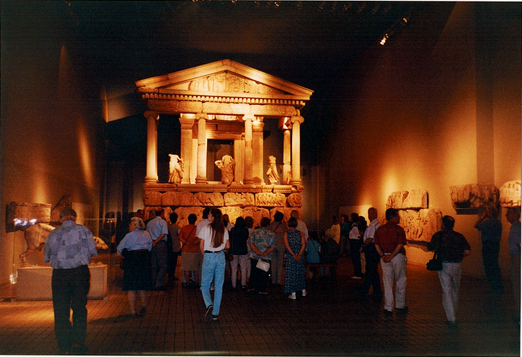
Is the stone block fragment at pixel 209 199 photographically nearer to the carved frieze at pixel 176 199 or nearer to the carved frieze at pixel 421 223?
the carved frieze at pixel 176 199

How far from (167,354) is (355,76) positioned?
20845 millimetres

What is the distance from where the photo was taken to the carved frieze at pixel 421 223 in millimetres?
15359

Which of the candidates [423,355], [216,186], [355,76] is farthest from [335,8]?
[423,355]

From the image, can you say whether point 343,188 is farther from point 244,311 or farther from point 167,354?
point 167,354

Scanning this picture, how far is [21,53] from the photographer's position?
42.7 feet

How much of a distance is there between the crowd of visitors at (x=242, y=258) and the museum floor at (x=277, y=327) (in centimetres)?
37

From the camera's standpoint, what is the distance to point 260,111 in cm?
2283

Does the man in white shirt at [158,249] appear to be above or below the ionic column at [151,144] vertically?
below


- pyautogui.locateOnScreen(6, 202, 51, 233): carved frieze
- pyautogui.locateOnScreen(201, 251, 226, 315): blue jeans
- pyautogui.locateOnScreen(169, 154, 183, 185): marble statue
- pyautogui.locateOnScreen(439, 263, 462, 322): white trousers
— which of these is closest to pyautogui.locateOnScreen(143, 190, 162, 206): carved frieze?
pyautogui.locateOnScreen(169, 154, 183, 185): marble statue

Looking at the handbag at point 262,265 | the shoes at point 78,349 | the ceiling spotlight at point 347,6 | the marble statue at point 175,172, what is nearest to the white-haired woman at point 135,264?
the shoes at point 78,349

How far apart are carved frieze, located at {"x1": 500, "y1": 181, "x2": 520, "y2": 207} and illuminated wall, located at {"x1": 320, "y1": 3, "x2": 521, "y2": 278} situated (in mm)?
351

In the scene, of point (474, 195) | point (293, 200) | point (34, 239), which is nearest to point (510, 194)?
point (474, 195)

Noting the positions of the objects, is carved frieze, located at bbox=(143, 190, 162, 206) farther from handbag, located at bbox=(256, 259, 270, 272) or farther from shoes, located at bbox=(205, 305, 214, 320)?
shoes, located at bbox=(205, 305, 214, 320)

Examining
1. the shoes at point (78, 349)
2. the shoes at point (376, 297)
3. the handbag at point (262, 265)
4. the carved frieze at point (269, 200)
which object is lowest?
the shoes at point (376, 297)
